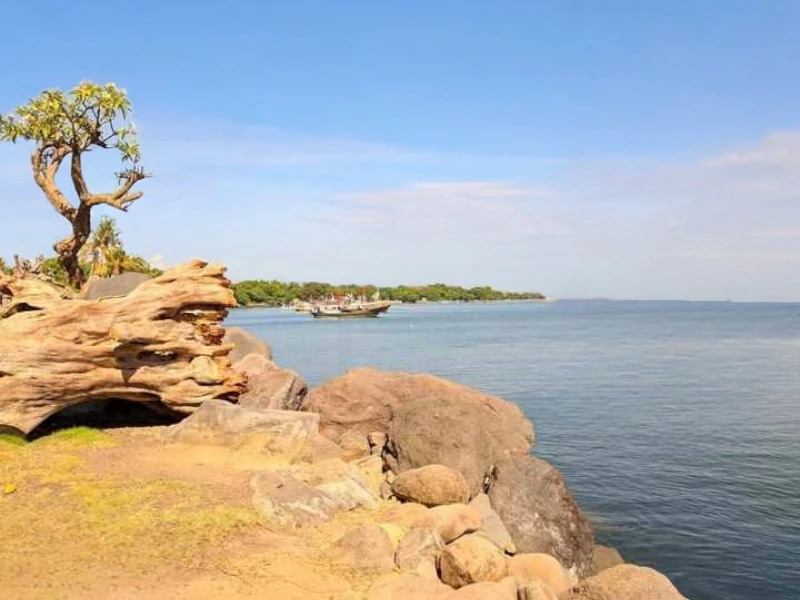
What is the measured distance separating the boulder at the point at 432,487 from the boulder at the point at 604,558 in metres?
4.34

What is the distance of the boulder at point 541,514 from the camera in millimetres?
15391

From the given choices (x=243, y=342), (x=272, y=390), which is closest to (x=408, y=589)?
(x=272, y=390)

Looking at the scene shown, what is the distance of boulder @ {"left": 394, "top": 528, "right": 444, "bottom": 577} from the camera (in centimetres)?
1123

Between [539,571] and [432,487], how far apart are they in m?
3.07

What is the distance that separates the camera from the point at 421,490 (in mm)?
14320

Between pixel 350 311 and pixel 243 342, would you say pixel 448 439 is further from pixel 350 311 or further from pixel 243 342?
pixel 350 311

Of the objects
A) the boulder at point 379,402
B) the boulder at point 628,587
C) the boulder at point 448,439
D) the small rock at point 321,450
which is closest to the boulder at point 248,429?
the small rock at point 321,450

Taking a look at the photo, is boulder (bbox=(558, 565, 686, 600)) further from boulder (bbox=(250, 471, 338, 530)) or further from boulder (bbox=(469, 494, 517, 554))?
boulder (bbox=(250, 471, 338, 530))

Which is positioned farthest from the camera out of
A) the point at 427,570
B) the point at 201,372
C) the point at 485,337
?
the point at 485,337

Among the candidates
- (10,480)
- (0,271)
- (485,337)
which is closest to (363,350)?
(485,337)

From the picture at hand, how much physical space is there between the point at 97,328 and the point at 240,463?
5.99m

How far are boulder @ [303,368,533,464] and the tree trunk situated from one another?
297cm

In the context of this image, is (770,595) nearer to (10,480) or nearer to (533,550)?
(533,550)

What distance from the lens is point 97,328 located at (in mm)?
17828
